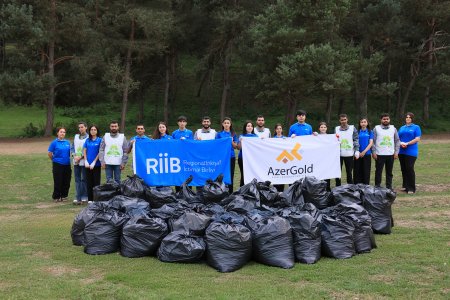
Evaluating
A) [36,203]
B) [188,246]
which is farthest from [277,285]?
[36,203]

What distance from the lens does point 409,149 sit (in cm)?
1184

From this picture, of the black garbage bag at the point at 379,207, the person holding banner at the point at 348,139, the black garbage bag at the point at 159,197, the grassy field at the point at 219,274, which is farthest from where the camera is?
the person holding banner at the point at 348,139

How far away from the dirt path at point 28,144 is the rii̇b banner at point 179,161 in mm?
15111

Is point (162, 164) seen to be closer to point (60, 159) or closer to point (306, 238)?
point (60, 159)

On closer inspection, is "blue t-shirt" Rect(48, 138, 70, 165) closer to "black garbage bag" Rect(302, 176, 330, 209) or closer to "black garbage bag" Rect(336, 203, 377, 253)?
"black garbage bag" Rect(302, 176, 330, 209)

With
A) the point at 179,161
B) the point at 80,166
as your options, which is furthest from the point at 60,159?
the point at 179,161

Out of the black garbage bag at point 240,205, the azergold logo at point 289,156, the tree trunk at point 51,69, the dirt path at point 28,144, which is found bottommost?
the dirt path at point 28,144

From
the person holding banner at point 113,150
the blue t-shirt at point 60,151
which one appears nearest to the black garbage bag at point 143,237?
the person holding banner at point 113,150

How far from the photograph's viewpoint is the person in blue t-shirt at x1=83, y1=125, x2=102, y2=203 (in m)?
11.0

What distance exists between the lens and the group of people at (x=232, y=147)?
10562 mm

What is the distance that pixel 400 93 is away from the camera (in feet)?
126

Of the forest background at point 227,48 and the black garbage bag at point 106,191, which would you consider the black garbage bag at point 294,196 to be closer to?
the black garbage bag at point 106,191

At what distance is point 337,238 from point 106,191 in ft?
14.2

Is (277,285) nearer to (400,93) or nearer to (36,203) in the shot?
(36,203)
